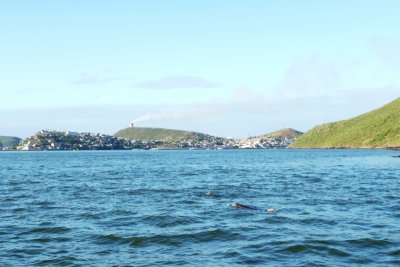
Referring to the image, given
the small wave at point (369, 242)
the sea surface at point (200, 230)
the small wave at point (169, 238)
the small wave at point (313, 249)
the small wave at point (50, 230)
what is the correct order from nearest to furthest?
the sea surface at point (200, 230), the small wave at point (313, 249), the small wave at point (369, 242), the small wave at point (169, 238), the small wave at point (50, 230)

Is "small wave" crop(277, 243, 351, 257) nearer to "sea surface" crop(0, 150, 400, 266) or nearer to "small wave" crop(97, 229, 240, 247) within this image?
"sea surface" crop(0, 150, 400, 266)

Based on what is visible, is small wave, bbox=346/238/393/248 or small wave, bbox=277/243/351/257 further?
small wave, bbox=346/238/393/248

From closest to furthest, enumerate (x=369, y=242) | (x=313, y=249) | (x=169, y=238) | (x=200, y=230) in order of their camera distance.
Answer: (x=313, y=249) < (x=369, y=242) < (x=169, y=238) < (x=200, y=230)

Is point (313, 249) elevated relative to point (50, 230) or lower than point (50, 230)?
lower

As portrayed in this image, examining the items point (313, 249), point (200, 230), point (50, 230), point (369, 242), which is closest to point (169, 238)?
point (200, 230)

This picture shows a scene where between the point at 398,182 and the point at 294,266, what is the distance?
50.3 metres

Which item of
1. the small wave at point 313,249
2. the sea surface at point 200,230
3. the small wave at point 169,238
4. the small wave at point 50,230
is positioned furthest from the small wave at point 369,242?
the small wave at point 50,230

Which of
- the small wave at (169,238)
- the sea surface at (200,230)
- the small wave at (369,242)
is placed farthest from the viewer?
the small wave at (169,238)

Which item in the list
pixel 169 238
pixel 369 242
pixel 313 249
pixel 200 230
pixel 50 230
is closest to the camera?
pixel 313 249

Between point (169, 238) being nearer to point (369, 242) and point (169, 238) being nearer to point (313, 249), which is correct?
point (313, 249)

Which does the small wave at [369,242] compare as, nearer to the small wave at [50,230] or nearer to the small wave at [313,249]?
the small wave at [313,249]

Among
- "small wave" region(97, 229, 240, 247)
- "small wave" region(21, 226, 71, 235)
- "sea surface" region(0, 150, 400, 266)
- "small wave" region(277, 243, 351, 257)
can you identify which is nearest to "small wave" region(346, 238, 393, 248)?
"sea surface" region(0, 150, 400, 266)

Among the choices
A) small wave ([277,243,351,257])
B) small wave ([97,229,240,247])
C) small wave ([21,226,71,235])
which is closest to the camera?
small wave ([277,243,351,257])

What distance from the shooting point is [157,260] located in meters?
24.7
